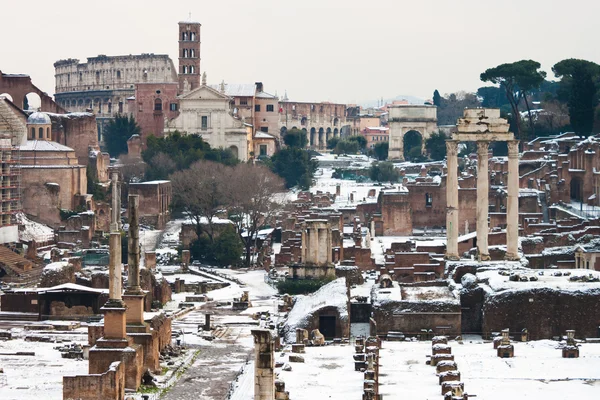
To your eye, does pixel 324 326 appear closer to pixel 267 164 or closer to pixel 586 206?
pixel 586 206

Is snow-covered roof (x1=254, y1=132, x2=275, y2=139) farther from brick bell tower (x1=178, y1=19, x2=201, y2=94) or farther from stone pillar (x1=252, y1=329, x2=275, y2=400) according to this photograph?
stone pillar (x1=252, y1=329, x2=275, y2=400)

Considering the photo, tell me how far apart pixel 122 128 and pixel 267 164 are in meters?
16.5

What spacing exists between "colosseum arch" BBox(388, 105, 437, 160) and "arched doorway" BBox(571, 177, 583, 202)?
4306 cm

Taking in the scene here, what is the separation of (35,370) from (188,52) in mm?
69909

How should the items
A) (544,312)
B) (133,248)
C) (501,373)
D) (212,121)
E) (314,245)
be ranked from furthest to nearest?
1. (212,121)
2. (314,245)
3. (544,312)
4. (133,248)
5. (501,373)

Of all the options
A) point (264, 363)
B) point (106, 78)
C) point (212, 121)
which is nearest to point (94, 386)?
Result: point (264, 363)

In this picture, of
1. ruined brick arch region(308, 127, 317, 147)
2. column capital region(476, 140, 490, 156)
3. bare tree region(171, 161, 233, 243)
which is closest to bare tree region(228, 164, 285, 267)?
bare tree region(171, 161, 233, 243)

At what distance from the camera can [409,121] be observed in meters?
114

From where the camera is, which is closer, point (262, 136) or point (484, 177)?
point (484, 177)

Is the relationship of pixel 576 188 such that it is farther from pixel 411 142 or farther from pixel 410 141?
pixel 410 141

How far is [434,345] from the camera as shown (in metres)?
34.8

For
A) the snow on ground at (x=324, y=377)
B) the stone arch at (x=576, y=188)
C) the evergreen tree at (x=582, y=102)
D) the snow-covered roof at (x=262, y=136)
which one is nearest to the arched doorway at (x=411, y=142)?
the snow-covered roof at (x=262, y=136)

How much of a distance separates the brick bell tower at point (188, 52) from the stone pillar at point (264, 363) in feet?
267

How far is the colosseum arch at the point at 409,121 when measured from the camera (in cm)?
11312
